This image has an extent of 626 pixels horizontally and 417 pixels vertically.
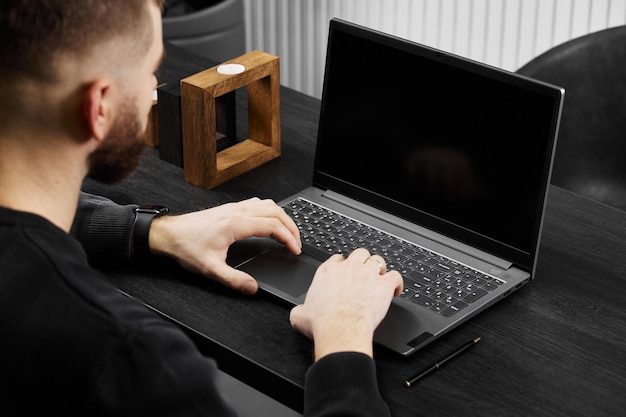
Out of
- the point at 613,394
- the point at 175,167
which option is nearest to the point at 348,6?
the point at 175,167

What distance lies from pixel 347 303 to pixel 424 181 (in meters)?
0.34

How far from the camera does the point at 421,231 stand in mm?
1612

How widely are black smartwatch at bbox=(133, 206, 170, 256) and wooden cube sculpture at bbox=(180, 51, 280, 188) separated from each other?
20 centimetres

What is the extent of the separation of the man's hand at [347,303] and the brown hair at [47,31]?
0.47m

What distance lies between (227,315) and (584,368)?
1.65ft

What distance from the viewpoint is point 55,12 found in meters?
1.02

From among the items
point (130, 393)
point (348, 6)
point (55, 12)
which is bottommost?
point (348, 6)

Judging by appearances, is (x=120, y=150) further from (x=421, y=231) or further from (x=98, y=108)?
(x=421, y=231)

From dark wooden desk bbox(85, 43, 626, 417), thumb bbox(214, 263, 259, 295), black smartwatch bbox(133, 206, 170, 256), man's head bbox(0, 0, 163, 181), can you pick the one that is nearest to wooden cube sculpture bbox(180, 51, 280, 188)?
dark wooden desk bbox(85, 43, 626, 417)

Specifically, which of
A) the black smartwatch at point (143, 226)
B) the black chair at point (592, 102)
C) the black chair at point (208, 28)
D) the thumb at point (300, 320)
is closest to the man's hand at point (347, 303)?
the thumb at point (300, 320)

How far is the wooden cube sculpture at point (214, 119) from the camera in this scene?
174 centimetres

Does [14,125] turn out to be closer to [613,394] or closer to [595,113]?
[613,394]

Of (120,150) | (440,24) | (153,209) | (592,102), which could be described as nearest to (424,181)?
(153,209)

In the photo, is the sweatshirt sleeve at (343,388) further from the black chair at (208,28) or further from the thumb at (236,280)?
the black chair at (208,28)
